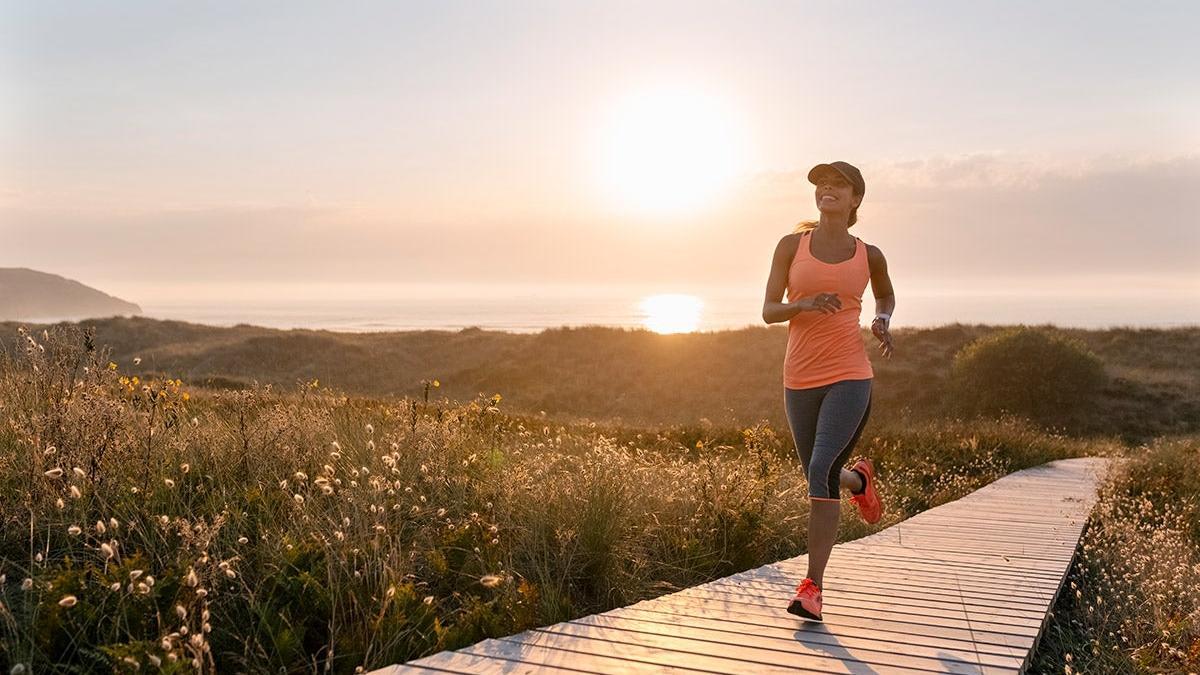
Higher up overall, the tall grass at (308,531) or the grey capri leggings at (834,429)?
the grey capri leggings at (834,429)

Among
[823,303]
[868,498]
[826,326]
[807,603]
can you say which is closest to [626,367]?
[868,498]

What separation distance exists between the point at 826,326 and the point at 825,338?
2.7 inches

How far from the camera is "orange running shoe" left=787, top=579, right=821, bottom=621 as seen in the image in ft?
16.5

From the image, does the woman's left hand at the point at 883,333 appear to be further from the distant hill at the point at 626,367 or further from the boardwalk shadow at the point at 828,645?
the distant hill at the point at 626,367

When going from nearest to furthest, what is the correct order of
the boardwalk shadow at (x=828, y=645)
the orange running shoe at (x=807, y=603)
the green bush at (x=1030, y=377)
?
the boardwalk shadow at (x=828, y=645) → the orange running shoe at (x=807, y=603) → the green bush at (x=1030, y=377)

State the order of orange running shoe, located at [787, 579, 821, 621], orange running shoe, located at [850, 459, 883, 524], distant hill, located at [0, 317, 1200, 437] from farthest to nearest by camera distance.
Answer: distant hill, located at [0, 317, 1200, 437] < orange running shoe, located at [850, 459, 883, 524] < orange running shoe, located at [787, 579, 821, 621]

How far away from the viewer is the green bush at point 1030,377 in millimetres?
27547

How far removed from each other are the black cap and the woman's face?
26 millimetres

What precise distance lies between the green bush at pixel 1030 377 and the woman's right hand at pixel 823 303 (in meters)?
24.1

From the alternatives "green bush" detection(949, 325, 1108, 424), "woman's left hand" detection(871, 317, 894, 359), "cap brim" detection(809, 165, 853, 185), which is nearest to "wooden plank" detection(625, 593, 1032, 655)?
"woman's left hand" detection(871, 317, 894, 359)

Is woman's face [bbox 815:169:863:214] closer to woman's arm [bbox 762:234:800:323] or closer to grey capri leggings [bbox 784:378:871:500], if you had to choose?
woman's arm [bbox 762:234:800:323]

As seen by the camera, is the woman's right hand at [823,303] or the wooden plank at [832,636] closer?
the wooden plank at [832,636]

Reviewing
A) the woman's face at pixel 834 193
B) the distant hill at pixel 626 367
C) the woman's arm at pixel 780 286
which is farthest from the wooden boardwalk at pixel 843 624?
the distant hill at pixel 626 367

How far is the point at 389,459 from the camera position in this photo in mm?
5133
